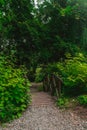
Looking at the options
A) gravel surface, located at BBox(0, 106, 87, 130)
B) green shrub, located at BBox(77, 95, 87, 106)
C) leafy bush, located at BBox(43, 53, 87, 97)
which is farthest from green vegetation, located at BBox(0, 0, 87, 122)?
gravel surface, located at BBox(0, 106, 87, 130)

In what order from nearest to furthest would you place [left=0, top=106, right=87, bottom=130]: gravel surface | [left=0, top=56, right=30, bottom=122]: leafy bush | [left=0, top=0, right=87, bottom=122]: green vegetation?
1. [left=0, top=106, right=87, bottom=130]: gravel surface
2. [left=0, top=56, right=30, bottom=122]: leafy bush
3. [left=0, top=0, right=87, bottom=122]: green vegetation

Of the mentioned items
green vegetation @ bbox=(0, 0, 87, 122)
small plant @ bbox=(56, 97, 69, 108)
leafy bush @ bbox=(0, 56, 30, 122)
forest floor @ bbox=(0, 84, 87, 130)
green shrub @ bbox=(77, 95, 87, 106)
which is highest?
green vegetation @ bbox=(0, 0, 87, 122)

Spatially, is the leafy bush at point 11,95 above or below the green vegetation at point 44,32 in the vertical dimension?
below

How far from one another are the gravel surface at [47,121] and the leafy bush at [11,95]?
0.25 meters

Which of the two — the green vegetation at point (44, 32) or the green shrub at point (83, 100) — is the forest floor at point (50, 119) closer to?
the green shrub at point (83, 100)

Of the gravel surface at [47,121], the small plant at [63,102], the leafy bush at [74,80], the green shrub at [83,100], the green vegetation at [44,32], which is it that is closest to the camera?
the gravel surface at [47,121]

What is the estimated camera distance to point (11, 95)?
7.23 m

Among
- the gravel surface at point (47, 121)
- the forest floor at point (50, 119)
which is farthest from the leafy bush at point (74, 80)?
the gravel surface at point (47, 121)

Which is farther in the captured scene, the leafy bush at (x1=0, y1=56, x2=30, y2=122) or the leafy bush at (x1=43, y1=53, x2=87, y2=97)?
the leafy bush at (x1=43, y1=53, x2=87, y2=97)

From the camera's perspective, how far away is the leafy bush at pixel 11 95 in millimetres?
6875

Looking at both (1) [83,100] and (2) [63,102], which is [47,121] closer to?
(1) [83,100]

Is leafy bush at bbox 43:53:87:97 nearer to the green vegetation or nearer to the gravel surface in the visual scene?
the gravel surface

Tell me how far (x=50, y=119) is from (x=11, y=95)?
1.26m

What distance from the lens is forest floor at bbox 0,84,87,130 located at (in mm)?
6227
